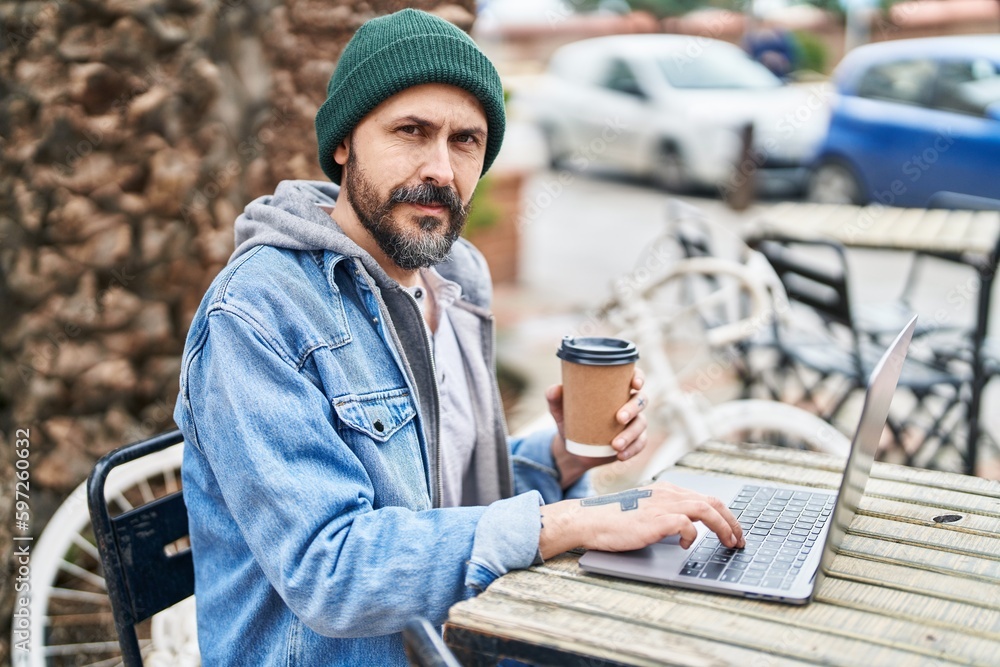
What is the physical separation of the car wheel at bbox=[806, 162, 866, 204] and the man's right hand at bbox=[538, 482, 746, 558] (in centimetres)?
849

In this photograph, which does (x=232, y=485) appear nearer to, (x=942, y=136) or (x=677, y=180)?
(x=942, y=136)

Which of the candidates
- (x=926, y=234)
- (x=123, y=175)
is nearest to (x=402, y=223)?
(x=123, y=175)

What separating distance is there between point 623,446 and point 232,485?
70 centimetres

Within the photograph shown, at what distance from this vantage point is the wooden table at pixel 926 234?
153 inches

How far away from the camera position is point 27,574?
2.74 m

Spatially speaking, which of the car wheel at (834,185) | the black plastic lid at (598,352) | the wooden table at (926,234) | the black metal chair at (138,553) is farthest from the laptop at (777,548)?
the car wheel at (834,185)

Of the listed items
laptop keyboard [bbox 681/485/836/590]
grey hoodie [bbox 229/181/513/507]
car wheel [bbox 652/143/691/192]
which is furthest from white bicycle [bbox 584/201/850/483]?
car wheel [bbox 652/143/691/192]

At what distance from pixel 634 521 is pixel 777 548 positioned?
247 mm

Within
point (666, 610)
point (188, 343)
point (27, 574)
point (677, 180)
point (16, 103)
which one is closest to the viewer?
point (666, 610)

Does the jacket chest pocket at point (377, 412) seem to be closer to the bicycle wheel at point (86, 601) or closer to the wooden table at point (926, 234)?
the bicycle wheel at point (86, 601)

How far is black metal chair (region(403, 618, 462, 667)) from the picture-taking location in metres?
1.20

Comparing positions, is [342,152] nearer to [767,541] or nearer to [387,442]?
[387,442]

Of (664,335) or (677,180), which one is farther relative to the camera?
(677,180)

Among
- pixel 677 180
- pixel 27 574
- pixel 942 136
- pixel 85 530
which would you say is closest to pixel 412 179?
pixel 27 574
